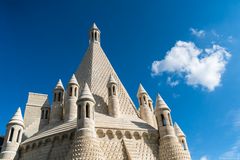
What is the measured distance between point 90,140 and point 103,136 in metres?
2.01

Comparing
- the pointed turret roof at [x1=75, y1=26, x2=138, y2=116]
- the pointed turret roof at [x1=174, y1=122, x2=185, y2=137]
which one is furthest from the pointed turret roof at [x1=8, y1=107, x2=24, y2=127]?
the pointed turret roof at [x1=174, y1=122, x2=185, y2=137]

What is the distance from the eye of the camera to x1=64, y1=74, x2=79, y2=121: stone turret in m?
17.2

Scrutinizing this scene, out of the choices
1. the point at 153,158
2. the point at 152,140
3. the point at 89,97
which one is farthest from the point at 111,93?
the point at 153,158

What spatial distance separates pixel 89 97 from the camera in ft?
49.1

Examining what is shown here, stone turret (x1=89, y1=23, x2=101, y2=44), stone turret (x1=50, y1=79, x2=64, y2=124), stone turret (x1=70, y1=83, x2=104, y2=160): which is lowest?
stone turret (x1=70, y1=83, x2=104, y2=160)

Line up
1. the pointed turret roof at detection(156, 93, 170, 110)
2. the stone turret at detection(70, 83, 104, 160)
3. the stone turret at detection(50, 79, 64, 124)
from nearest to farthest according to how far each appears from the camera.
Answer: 1. the stone turret at detection(70, 83, 104, 160)
2. the pointed turret roof at detection(156, 93, 170, 110)
3. the stone turret at detection(50, 79, 64, 124)

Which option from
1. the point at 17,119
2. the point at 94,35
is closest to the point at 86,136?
the point at 17,119

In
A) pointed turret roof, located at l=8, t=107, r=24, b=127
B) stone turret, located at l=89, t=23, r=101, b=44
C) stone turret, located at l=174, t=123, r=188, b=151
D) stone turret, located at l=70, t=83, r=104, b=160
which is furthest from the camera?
stone turret, located at l=89, t=23, r=101, b=44

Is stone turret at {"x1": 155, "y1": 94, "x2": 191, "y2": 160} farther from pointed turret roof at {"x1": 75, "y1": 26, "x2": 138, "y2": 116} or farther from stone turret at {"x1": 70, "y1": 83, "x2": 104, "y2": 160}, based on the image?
stone turret at {"x1": 70, "y1": 83, "x2": 104, "y2": 160}

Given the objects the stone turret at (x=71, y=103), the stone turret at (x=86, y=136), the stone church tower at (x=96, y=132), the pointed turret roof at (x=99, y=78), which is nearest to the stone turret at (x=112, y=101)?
the stone church tower at (x=96, y=132)

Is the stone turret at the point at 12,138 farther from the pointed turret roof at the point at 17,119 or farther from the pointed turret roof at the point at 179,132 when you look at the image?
the pointed turret roof at the point at 179,132

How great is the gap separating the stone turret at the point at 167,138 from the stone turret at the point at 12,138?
11388 mm

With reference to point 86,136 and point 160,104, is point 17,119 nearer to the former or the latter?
point 86,136

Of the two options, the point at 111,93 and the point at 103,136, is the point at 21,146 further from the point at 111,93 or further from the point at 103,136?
the point at 111,93
